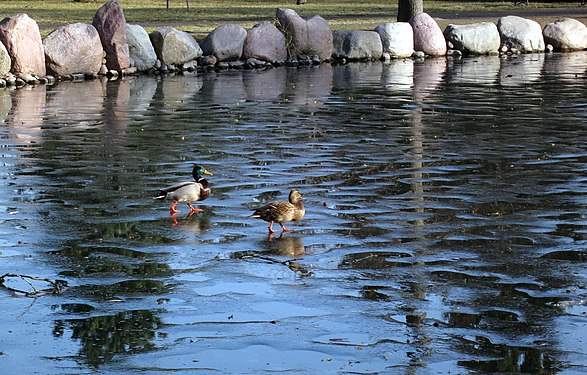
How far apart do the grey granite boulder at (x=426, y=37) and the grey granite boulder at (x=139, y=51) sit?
8.19 metres

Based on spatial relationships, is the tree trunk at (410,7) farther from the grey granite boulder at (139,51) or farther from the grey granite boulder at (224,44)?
the grey granite boulder at (139,51)

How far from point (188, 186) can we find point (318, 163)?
10.3ft

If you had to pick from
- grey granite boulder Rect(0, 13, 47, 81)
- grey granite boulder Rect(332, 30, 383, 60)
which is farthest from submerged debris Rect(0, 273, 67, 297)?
grey granite boulder Rect(332, 30, 383, 60)

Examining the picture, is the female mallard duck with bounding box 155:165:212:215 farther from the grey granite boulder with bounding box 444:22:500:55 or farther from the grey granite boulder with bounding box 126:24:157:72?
the grey granite boulder with bounding box 444:22:500:55

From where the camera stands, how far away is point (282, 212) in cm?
925

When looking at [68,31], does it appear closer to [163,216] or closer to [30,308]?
[163,216]

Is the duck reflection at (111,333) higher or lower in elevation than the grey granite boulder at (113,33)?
lower

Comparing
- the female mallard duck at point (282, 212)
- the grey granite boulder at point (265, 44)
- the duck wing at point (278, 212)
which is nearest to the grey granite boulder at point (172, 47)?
the grey granite boulder at point (265, 44)

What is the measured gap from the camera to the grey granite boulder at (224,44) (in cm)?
2639

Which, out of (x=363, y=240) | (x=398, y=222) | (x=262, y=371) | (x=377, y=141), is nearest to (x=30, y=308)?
(x=262, y=371)

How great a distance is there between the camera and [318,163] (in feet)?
42.4

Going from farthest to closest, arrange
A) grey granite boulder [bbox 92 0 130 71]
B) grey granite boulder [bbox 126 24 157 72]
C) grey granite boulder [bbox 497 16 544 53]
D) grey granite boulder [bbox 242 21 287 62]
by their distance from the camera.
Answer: grey granite boulder [bbox 497 16 544 53]
grey granite boulder [bbox 242 21 287 62]
grey granite boulder [bbox 126 24 157 72]
grey granite boulder [bbox 92 0 130 71]

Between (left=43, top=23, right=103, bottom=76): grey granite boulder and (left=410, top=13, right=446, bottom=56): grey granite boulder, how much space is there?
31.7ft

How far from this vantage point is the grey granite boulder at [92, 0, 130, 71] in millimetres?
24031
